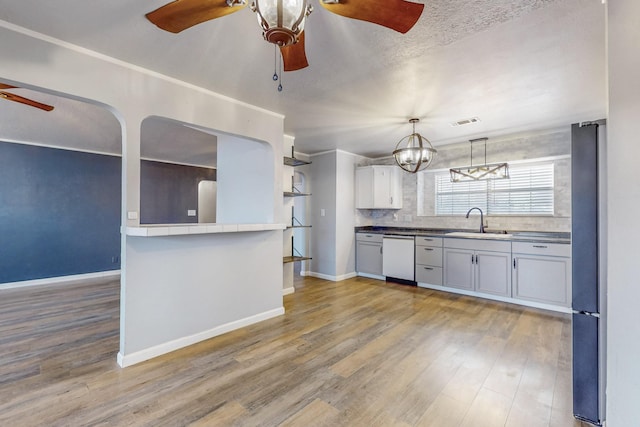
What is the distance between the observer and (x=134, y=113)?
2.41m

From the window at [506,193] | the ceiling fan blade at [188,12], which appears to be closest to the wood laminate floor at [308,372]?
the window at [506,193]

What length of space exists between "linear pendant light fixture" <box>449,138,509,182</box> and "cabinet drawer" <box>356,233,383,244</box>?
5.38 feet

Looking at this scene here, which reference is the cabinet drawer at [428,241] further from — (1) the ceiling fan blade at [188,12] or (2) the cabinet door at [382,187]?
(1) the ceiling fan blade at [188,12]

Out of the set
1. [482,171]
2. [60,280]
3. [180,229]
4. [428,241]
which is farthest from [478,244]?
[60,280]

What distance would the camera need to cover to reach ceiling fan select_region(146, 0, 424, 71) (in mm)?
1121

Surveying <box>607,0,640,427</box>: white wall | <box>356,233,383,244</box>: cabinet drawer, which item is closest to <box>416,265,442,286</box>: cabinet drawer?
<box>356,233,383,244</box>: cabinet drawer

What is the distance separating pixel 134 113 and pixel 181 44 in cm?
74

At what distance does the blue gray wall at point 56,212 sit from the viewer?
4.66m

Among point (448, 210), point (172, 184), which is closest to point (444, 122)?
point (448, 210)

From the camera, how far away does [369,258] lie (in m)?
5.51

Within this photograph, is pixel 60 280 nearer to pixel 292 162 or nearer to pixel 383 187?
pixel 292 162

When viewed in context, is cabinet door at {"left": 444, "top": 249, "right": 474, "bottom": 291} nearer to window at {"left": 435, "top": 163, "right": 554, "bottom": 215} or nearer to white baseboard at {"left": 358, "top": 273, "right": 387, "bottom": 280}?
window at {"left": 435, "top": 163, "right": 554, "bottom": 215}

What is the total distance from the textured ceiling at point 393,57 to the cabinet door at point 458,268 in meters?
1.94

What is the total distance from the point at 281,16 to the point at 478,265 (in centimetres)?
425
